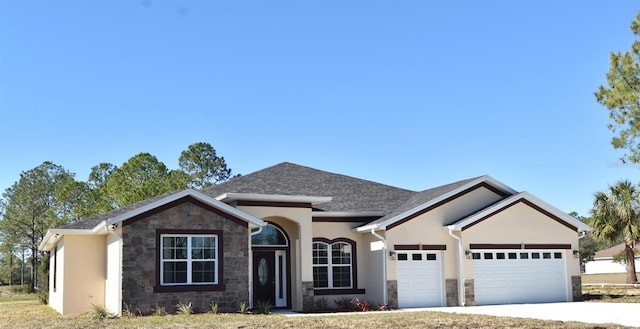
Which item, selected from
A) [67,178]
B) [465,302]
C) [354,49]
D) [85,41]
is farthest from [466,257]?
[67,178]

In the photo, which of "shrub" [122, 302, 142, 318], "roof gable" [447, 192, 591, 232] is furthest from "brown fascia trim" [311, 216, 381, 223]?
"shrub" [122, 302, 142, 318]

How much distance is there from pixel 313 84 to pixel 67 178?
38682mm

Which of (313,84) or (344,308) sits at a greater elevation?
(313,84)

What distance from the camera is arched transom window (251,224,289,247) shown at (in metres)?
23.9

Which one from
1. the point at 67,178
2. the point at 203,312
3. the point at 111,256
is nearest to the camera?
the point at 203,312

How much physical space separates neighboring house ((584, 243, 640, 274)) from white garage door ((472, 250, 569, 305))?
162 feet

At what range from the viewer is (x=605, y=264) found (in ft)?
238

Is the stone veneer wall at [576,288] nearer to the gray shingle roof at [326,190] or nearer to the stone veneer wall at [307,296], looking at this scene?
the gray shingle roof at [326,190]

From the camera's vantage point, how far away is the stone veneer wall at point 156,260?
19.5 metres

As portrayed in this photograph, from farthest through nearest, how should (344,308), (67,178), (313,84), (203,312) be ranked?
(67,178), (313,84), (344,308), (203,312)

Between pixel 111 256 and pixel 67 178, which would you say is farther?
pixel 67 178

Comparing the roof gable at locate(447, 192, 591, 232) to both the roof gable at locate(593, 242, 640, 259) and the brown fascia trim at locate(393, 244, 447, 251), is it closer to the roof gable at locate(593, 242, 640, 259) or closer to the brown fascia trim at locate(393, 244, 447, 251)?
the brown fascia trim at locate(393, 244, 447, 251)

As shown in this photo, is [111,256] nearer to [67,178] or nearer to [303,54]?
[303,54]

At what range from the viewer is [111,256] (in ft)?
70.3
